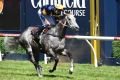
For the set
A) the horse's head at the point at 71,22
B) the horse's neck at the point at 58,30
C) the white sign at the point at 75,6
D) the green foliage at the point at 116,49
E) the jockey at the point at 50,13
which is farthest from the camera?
the white sign at the point at 75,6

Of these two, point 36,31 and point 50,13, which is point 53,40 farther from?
point 50,13

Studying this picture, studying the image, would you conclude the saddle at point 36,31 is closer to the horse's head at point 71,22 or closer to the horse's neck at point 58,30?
the horse's neck at point 58,30

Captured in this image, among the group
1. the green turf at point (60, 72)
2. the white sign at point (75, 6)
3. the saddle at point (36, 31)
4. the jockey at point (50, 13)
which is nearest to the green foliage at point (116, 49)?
the green turf at point (60, 72)

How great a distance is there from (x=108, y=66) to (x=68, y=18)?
3942mm

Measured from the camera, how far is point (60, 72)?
15188mm

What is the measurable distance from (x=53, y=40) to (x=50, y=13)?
862 millimetres

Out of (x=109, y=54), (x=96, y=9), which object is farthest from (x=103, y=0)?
(x=109, y=54)

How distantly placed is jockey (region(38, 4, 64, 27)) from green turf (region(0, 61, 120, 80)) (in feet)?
4.51

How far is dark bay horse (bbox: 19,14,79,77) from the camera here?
537 inches

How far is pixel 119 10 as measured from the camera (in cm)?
1731

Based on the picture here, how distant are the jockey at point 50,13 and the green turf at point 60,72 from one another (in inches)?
54.1

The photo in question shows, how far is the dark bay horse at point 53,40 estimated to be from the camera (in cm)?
1363

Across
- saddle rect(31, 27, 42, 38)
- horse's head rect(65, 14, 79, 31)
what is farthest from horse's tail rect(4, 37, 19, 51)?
horse's head rect(65, 14, 79, 31)

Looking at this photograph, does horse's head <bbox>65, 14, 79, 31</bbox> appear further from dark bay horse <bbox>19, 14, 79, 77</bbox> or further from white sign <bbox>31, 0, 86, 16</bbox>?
white sign <bbox>31, 0, 86, 16</bbox>
